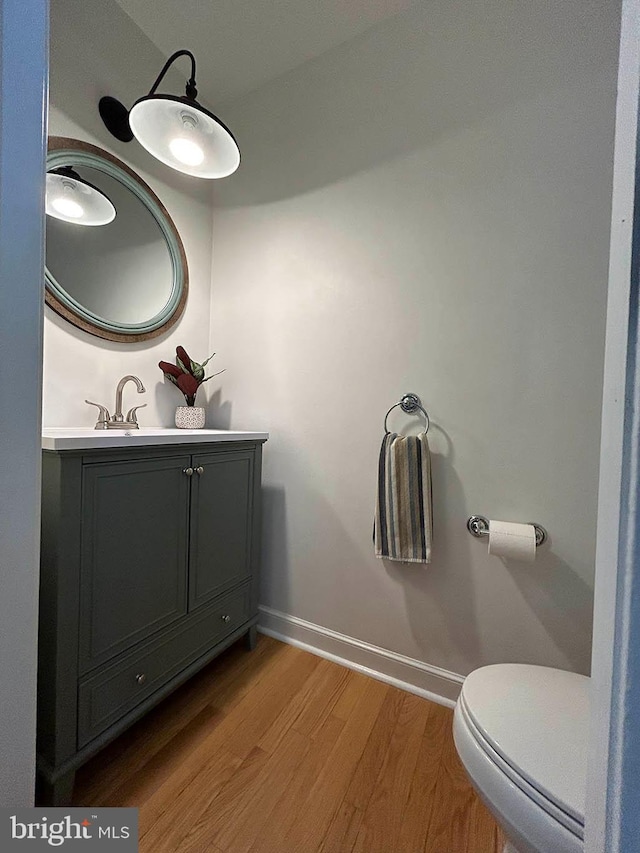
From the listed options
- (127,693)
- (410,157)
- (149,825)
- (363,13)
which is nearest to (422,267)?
(410,157)

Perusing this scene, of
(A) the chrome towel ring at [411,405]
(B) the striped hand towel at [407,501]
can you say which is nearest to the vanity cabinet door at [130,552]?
(B) the striped hand towel at [407,501]

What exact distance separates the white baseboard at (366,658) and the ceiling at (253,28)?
241 centimetres

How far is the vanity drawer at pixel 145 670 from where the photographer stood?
2.84 ft

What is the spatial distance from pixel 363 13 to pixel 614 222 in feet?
5.69

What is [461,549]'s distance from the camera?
119 cm

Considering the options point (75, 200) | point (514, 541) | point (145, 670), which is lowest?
point (145, 670)

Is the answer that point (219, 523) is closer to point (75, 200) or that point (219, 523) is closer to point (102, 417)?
point (102, 417)

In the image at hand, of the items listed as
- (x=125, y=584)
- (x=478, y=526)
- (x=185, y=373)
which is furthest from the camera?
(x=185, y=373)

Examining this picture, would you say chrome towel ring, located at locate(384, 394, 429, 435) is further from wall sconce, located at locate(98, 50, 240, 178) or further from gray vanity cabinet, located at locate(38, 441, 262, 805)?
wall sconce, located at locate(98, 50, 240, 178)

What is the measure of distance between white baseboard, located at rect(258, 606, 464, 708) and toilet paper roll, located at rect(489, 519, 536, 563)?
0.53 metres

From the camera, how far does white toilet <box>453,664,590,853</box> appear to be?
55cm

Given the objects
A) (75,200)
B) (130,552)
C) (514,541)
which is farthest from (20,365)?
(514,541)

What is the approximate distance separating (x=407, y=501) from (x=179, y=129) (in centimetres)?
151

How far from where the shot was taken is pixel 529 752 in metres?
0.63
